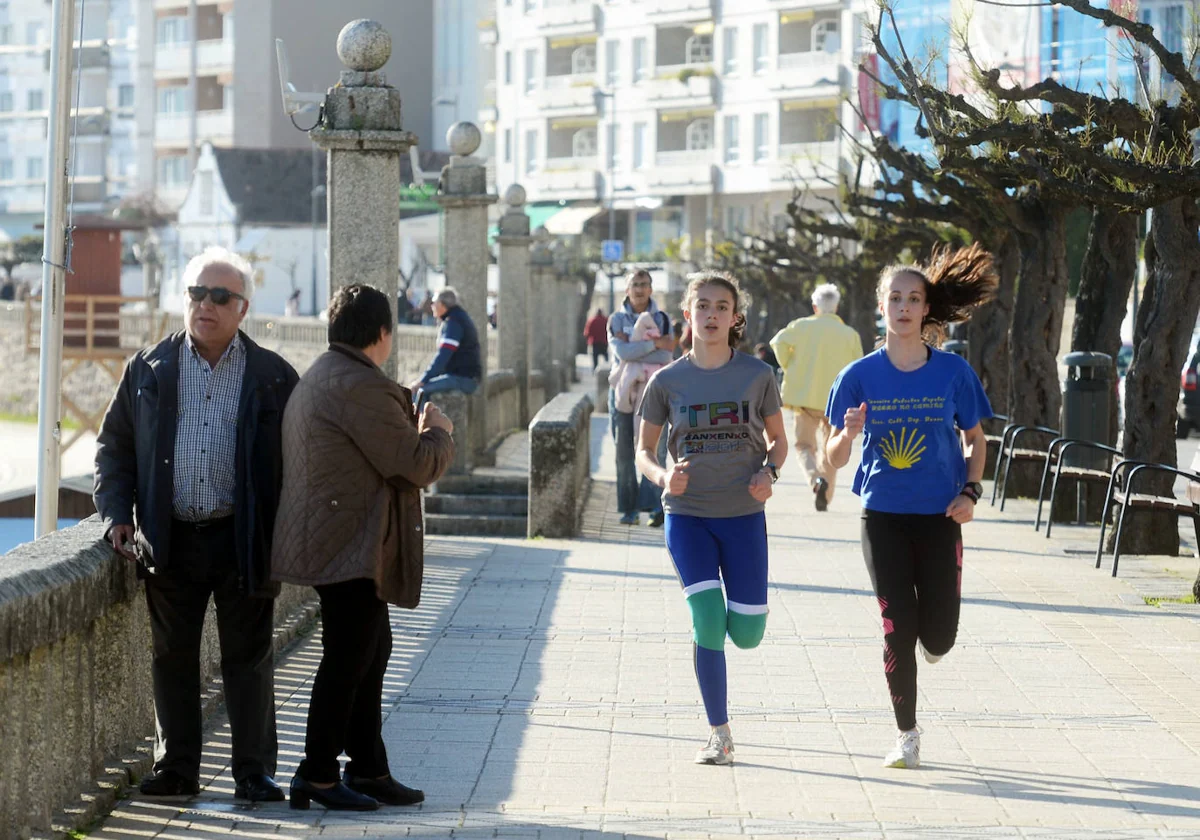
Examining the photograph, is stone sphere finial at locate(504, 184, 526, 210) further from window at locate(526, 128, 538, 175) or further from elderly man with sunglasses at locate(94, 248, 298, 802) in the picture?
window at locate(526, 128, 538, 175)

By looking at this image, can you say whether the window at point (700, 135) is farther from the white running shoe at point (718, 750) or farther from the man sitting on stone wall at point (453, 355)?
the white running shoe at point (718, 750)

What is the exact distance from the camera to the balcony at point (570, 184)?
292 ft

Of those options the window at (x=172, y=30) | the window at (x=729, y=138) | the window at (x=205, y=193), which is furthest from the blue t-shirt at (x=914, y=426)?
the window at (x=172, y=30)

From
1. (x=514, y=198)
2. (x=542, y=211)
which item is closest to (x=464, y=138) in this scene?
(x=514, y=198)

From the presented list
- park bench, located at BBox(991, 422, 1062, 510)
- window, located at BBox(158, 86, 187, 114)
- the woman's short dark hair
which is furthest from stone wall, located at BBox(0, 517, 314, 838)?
window, located at BBox(158, 86, 187, 114)

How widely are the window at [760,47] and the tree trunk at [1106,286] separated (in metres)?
66.5

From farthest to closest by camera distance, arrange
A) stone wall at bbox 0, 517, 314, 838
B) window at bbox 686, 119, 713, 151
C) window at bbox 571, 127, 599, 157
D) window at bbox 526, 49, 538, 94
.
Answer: window at bbox 526, 49, 538, 94 → window at bbox 571, 127, 599, 157 → window at bbox 686, 119, 713, 151 → stone wall at bbox 0, 517, 314, 838

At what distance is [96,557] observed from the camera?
649 cm

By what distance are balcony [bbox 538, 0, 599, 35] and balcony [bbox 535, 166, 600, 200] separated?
19.9 ft

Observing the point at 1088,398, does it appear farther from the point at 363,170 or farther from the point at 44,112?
the point at 44,112

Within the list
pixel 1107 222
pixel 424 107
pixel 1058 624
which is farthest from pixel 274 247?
pixel 1058 624

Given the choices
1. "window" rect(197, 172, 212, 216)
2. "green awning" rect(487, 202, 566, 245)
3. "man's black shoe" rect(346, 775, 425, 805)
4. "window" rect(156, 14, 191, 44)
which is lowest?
"man's black shoe" rect(346, 775, 425, 805)

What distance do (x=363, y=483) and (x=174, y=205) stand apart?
342ft

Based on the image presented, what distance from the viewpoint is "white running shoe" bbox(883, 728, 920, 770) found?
7266 millimetres
